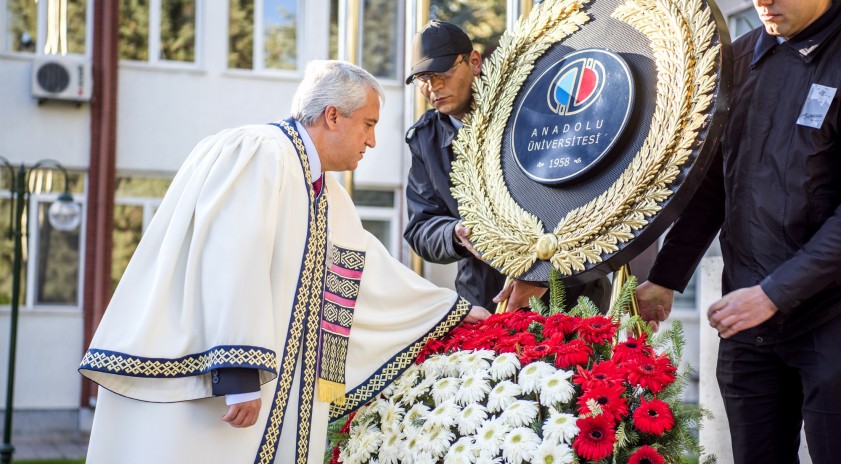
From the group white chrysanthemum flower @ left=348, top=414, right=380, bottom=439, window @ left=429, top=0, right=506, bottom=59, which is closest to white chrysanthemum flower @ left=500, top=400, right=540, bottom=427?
white chrysanthemum flower @ left=348, top=414, right=380, bottom=439

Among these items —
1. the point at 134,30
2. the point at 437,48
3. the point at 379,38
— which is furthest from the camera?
the point at 379,38

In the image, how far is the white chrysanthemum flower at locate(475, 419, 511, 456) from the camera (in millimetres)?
2807

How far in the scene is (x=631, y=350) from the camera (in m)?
2.85

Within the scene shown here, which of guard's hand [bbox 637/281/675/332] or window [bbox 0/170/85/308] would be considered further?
window [bbox 0/170/85/308]

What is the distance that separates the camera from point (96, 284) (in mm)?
13719

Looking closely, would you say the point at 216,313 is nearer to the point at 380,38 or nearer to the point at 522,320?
the point at 522,320

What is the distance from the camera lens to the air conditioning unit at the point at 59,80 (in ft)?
43.6

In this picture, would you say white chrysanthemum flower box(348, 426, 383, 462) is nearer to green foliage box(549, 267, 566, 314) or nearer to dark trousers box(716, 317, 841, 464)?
green foliage box(549, 267, 566, 314)

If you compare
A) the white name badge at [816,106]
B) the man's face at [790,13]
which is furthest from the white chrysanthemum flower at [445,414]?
the man's face at [790,13]

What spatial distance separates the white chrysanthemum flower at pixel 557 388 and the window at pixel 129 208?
11.7 m

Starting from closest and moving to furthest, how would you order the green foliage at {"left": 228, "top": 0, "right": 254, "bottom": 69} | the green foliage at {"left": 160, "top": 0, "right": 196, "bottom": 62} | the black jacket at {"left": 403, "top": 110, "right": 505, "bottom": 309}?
the black jacket at {"left": 403, "top": 110, "right": 505, "bottom": 309}, the green foliage at {"left": 160, "top": 0, "right": 196, "bottom": 62}, the green foliage at {"left": 228, "top": 0, "right": 254, "bottom": 69}

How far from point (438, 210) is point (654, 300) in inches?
35.6

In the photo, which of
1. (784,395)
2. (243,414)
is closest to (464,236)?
(243,414)

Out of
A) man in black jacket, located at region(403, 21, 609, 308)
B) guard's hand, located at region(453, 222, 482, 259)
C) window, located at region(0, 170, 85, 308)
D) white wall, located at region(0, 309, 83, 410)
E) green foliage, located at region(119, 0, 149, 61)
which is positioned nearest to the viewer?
guard's hand, located at region(453, 222, 482, 259)
